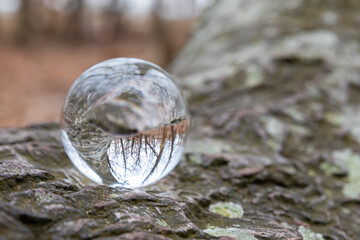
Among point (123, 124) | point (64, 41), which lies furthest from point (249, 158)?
point (64, 41)

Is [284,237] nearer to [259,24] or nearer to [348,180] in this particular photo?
[348,180]

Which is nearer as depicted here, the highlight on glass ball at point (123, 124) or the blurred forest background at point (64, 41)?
the highlight on glass ball at point (123, 124)

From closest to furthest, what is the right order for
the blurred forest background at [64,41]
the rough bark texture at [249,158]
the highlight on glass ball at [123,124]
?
1. the rough bark texture at [249,158]
2. the highlight on glass ball at [123,124]
3. the blurred forest background at [64,41]

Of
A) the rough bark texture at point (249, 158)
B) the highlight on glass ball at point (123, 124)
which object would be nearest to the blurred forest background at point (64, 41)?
the rough bark texture at point (249, 158)

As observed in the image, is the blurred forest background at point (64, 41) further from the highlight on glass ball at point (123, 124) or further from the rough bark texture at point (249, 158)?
the highlight on glass ball at point (123, 124)

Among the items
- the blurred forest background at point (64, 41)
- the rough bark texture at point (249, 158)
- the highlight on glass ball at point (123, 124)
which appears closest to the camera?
the rough bark texture at point (249, 158)
